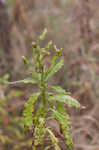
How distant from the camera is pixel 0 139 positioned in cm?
198

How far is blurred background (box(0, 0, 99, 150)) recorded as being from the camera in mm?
2160

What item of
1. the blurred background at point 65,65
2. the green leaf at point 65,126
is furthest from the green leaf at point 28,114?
the blurred background at point 65,65

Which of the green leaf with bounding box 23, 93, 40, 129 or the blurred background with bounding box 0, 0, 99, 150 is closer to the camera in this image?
the green leaf with bounding box 23, 93, 40, 129

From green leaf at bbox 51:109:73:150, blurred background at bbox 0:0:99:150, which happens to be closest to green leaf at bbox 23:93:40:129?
green leaf at bbox 51:109:73:150

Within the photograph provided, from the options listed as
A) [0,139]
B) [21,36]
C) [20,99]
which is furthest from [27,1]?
[0,139]

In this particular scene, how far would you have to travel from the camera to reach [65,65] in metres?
2.68

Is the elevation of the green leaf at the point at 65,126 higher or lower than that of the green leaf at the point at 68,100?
lower

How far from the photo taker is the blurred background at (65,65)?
216 cm

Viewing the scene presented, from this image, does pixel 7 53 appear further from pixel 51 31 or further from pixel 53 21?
pixel 53 21

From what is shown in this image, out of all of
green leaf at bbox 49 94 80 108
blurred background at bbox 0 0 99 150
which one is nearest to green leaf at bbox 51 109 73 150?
green leaf at bbox 49 94 80 108

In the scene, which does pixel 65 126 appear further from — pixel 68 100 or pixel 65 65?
pixel 65 65

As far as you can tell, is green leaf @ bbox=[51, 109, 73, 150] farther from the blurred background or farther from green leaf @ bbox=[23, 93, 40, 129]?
the blurred background

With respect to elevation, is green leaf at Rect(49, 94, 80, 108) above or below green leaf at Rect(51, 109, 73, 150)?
above

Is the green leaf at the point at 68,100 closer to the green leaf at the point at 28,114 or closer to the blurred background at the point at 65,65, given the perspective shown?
the green leaf at the point at 28,114
